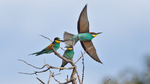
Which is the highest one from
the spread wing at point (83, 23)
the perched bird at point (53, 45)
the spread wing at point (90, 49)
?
the spread wing at point (83, 23)

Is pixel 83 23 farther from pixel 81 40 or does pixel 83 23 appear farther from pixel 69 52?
pixel 69 52

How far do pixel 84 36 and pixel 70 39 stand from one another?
8.1 inches

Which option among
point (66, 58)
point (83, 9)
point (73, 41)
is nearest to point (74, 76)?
point (66, 58)

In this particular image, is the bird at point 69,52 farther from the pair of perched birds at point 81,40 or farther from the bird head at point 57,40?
the bird head at point 57,40

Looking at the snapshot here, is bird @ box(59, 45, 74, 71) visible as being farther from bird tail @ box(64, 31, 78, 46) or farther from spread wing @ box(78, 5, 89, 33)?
spread wing @ box(78, 5, 89, 33)

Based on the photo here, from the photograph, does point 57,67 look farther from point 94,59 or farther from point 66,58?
point 94,59

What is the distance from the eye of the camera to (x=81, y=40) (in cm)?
321

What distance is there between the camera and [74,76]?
310 cm

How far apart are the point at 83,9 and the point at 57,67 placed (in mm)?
917

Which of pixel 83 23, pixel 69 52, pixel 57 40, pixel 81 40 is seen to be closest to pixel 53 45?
pixel 57 40

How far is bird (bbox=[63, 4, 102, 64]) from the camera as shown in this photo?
3158 millimetres

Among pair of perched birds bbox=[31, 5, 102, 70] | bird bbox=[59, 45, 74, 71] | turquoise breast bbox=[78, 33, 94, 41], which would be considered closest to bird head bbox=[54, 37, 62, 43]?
pair of perched birds bbox=[31, 5, 102, 70]

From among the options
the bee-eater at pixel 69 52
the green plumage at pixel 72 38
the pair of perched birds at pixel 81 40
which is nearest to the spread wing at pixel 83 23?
the pair of perched birds at pixel 81 40

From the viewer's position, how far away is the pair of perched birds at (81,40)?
3.12m
